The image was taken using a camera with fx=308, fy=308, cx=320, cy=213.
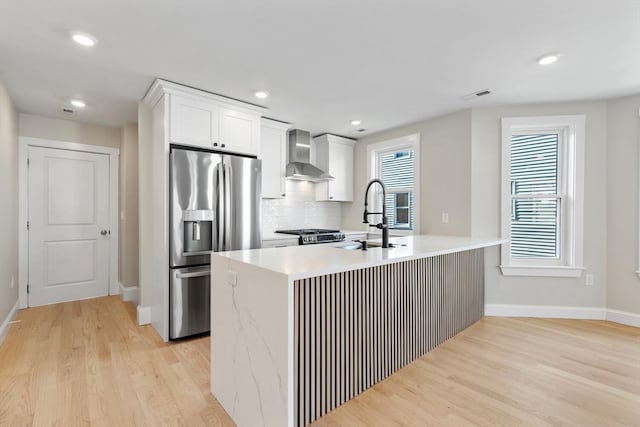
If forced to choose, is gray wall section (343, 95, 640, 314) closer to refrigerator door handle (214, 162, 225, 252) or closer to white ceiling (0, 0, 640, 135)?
white ceiling (0, 0, 640, 135)

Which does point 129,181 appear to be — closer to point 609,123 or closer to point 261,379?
point 261,379

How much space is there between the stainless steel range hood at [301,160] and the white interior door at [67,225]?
8.51 feet

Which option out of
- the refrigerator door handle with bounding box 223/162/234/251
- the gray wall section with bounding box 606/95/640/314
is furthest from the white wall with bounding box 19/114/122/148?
the gray wall section with bounding box 606/95/640/314

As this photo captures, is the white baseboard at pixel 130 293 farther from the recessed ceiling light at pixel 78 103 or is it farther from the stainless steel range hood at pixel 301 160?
the stainless steel range hood at pixel 301 160

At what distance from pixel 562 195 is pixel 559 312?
131 centimetres

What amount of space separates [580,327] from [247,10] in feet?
13.5

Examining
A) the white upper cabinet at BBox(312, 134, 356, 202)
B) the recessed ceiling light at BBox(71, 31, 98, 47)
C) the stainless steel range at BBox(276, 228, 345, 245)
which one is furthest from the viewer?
the white upper cabinet at BBox(312, 134, 356, 202)

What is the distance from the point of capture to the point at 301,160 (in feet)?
15.2

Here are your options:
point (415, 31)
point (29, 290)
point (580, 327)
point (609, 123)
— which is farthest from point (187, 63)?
point (580, 327)

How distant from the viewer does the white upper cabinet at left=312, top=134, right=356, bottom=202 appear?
4.82 m

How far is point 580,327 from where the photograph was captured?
10.3 feet

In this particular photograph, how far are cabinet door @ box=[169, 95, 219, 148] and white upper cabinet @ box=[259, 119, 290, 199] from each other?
979 mm

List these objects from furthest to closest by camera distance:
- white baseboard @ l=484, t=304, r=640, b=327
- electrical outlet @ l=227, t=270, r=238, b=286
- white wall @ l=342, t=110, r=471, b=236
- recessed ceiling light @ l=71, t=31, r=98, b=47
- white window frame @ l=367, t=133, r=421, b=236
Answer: white window frame @ l=367, t=133, r=421, b=236, white wall @ l=342, t=110, r=471, b=236, white baseboard @ l=484, t=304, r=640, b=327, recessed ceiling light @ l=71, t=31, r=98, b=47, electrical outlet @ l=227, t=270, r=238, b=286

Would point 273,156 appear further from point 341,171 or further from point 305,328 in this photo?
point 305,328
